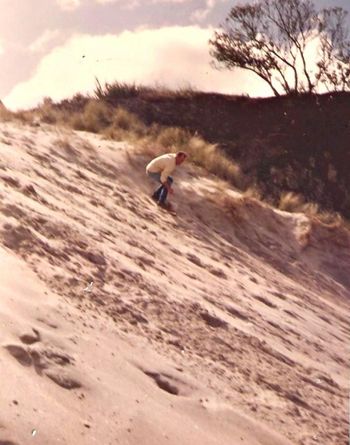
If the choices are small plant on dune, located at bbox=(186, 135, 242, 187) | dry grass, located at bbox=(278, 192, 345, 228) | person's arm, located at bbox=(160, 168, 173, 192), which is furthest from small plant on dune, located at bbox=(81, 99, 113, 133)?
person's arm, located at bbox=(160, 168, 173, 192)

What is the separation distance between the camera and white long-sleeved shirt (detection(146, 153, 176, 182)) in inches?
439

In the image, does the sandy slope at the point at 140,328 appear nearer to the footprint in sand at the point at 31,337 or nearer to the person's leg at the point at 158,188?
the footprint in sand at the point at 31,337

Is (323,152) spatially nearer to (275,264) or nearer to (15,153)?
(275,264)

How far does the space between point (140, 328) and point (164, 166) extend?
6.73m

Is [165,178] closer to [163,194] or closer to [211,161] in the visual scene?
[163,194]

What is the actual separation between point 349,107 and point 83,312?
2016 cm

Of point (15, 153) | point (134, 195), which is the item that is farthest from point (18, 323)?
point (134, 195)

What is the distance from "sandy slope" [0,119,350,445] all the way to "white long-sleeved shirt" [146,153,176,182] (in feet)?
1.69

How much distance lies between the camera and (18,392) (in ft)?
9.69

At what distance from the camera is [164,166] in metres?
11.3

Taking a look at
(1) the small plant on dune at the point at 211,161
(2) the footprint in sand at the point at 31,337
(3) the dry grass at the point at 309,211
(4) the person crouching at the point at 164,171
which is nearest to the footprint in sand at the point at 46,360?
(2) the footprint in sand at the point at 31,337

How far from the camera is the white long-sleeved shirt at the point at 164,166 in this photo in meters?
11.2

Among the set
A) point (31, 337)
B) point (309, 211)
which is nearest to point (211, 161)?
point (309, 211)

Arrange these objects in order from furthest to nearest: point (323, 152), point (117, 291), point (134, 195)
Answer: point (323, 152)
point (134, 195)
point (117, 291)
